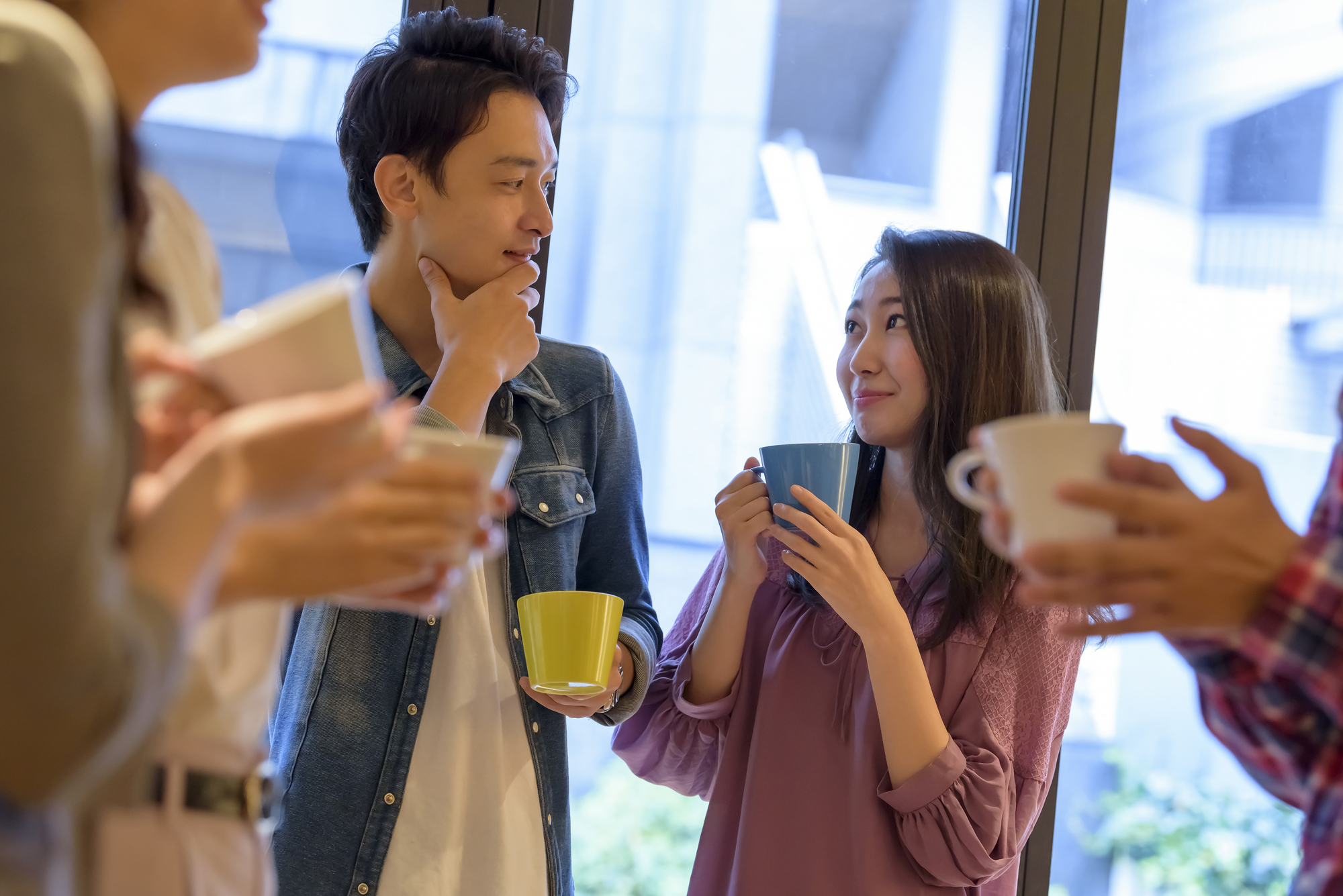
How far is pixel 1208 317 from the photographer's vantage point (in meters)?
2.24

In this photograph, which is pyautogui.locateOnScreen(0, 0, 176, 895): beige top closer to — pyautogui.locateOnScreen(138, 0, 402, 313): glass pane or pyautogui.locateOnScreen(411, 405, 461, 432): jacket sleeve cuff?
pyautogui.locateOnScreen(411, 405, 461, 432): jacket sleeve cuff

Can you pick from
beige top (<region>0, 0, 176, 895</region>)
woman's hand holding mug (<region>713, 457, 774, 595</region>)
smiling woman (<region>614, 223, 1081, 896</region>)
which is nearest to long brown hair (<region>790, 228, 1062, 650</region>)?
smiling woman (<region>614, 223, 1081, 896</region>)

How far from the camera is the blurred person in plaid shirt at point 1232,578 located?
843 mm

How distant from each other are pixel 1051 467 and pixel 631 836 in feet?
4.48

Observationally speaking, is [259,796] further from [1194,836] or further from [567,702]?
[1194,836]

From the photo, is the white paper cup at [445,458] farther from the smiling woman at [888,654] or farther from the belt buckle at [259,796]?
the smiling woman at [888,654]

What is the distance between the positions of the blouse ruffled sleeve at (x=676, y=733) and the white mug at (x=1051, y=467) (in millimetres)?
917

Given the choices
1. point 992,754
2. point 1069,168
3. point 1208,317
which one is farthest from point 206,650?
point 1208,317

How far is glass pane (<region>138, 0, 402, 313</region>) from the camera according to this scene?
5.97 feet

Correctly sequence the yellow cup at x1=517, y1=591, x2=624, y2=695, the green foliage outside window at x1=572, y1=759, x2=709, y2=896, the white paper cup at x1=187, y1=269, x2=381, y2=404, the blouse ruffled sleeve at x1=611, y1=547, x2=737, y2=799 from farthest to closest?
1. the green foliage outside window at x1=572, y1=759, x2=709, y2=896
2. the blouse ruffled sleeve at x1=611, y1=547, x2=737, y2=799
3. the yellow cup at x1=517, y1=591, x2=624, y2=695
4. the white paper cup at x1=187, y1=269, x2=381, y2=404

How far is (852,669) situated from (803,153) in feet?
3.18

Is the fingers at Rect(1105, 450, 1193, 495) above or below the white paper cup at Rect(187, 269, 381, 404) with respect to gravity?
below

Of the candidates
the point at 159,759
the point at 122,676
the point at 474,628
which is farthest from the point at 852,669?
the point at 122,676

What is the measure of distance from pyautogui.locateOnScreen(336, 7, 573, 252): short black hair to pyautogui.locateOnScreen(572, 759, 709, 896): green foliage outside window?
39.7 inches
